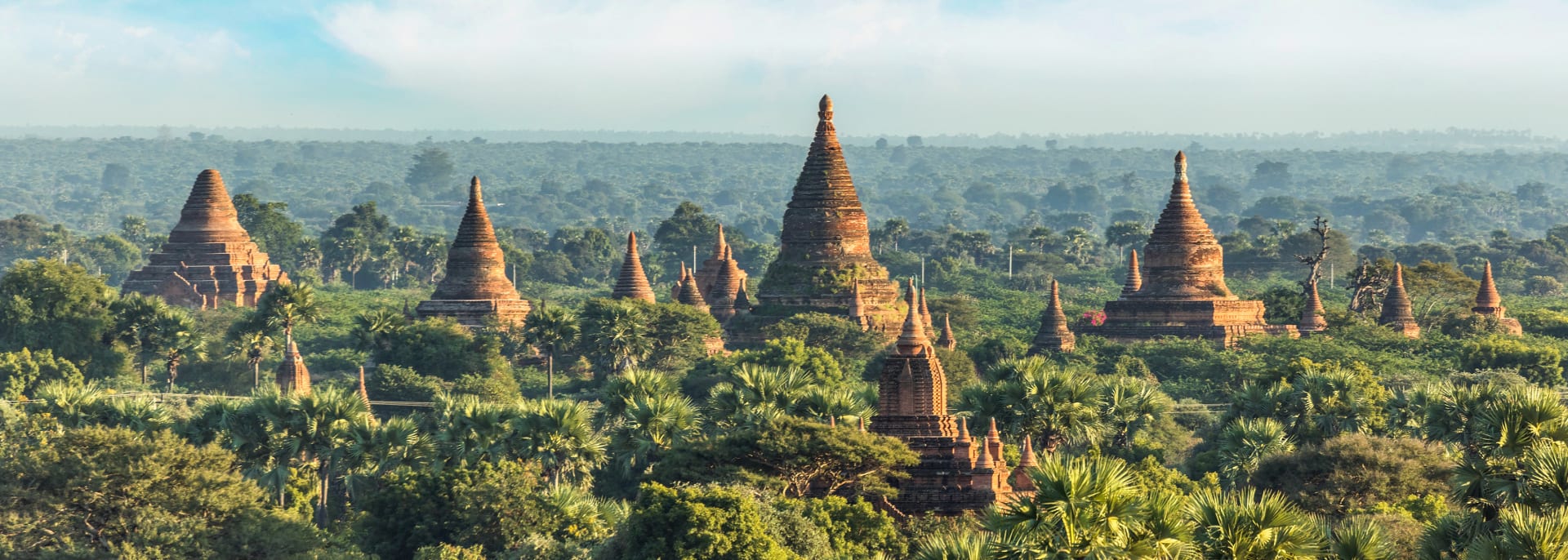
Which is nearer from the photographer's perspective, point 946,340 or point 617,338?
point 617,338

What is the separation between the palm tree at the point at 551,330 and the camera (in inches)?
3996

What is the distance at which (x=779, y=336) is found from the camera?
4183 inches

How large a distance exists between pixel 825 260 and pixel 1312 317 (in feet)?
63.1

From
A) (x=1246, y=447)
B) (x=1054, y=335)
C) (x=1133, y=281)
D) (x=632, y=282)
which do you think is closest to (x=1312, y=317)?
(x=1133, y=281)

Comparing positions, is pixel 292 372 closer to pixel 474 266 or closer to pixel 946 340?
pixel 474 266

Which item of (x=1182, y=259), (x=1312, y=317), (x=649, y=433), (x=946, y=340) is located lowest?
(x=1312, y=317)

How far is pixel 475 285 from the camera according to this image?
376 feet

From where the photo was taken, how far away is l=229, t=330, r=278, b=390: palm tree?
102m

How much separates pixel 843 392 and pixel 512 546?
567 inches

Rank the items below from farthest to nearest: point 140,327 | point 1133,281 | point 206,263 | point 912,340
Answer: point 206,263
point 1133,281
point 140,327
point 912,340

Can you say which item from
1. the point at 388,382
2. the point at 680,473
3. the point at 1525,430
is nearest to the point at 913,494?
the point at 680,473

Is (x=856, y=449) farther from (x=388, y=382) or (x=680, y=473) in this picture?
(x=388, y=382)

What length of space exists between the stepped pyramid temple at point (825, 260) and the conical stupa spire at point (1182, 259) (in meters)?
10.1

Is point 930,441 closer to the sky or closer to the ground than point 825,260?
closer to the sky
